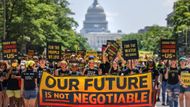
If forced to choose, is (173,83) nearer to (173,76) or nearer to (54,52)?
(173,76)

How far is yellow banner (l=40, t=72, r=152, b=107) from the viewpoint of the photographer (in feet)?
44.4

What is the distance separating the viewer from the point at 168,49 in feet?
61.3

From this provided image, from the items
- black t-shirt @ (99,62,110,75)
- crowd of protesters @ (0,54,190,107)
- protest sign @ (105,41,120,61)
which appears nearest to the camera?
crowd of protesters @ (0,54,190,107)

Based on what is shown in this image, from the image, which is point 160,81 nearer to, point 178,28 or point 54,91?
Result: point 54,91

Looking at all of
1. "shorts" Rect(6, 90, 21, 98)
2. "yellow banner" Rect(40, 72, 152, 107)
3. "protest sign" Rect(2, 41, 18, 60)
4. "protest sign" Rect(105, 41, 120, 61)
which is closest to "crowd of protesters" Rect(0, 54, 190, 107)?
"shorts" Rect(6, 90, 21, 98)

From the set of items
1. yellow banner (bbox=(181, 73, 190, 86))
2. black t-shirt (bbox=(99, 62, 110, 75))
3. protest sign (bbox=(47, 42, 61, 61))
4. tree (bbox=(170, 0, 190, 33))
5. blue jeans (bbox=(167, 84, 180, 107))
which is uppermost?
tree (bbox=(170, 0, 190, 33))

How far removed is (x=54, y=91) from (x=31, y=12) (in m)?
39.2

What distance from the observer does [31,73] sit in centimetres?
1675

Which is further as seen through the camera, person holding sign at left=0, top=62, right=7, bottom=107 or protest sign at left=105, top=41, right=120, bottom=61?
protest sign at left=105, top=41, right=120, bottom=61

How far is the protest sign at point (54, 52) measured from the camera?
65.2 ft

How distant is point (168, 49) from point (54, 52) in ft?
11.8

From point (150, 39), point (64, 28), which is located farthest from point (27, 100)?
point (150, 39)

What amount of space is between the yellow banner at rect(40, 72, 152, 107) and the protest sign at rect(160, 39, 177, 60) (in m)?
4.98

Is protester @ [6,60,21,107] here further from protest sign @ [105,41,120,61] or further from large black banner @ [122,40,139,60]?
protest sign @ [105,41,120,61]
